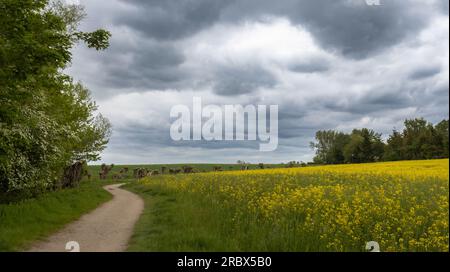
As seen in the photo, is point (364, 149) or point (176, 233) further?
point (364, 149)

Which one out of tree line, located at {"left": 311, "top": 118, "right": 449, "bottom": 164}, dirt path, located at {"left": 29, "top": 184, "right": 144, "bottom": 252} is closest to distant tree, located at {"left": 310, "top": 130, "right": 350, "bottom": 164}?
tree line, located at {"left": 311, "top": 118, "right": 449, "bottom": 164}

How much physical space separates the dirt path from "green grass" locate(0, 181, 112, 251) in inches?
17.4

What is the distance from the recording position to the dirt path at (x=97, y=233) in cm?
1260

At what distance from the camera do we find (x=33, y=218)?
52.4 feet

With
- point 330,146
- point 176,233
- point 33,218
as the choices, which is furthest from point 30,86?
point 330,146

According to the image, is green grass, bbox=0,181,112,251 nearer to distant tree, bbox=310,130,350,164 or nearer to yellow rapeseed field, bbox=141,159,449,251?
yellow rapeseed field, bbox=141,159,449,251

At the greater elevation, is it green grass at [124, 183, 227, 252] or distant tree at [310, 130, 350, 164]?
distant tree at [310, 130, 350, 164]

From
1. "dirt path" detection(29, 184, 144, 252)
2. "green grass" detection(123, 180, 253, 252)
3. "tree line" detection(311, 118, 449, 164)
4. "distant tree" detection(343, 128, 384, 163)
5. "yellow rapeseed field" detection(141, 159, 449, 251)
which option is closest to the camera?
"yellow rapeseed field" detection(141, 159, 449, 251)

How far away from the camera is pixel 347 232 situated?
11344mm

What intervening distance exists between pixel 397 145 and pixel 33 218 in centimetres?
9291

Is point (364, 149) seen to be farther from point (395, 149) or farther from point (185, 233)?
point (185, 233)

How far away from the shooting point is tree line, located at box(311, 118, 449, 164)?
85750 mm

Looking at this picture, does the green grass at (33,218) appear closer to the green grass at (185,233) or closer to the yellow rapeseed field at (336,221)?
the green grass at (185,233)

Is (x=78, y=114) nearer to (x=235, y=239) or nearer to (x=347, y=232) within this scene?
(x=235, y=239)
